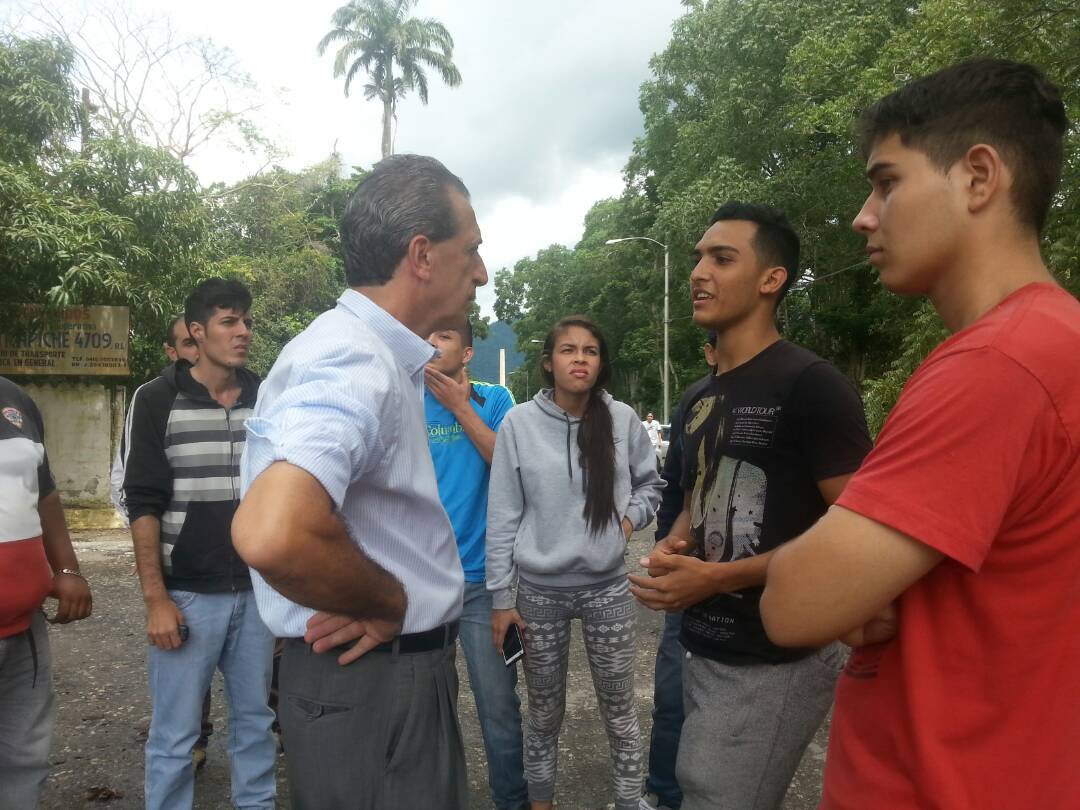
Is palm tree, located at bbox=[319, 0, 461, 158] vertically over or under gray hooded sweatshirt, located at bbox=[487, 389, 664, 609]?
→ over

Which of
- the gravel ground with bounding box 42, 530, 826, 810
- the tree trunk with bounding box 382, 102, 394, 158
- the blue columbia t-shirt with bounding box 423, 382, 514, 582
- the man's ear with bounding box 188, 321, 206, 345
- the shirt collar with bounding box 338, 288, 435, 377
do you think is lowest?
the gravel ground with bounding box 42, 530, 826, 810

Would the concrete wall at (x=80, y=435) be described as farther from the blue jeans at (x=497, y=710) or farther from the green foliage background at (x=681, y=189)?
the blue jeans at (x=497, y=710)

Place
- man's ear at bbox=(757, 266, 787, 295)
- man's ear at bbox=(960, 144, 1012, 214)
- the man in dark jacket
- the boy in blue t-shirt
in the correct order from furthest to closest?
the boy in blue t-shirt
the man in dark jacket
man's ear at bbox=(757, 266, 787, 295)
man's ear at bbox=(960, 144, 1012, 214)

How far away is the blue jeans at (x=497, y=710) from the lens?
131 inches

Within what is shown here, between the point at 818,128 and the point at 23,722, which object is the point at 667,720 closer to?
the point at 23,722

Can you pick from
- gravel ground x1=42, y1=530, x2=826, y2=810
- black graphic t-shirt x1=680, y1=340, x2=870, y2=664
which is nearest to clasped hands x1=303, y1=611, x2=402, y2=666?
black graphic t-shirt x1=680, y1=340, x2=870, y2=664

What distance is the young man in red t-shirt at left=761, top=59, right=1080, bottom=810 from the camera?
109 centimetres

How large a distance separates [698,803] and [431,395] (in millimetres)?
1969

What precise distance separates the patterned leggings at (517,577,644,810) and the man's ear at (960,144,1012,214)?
93.5 inches

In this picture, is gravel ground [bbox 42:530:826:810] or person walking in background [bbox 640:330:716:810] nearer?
person walking in background [bbox 640:330:716:810]

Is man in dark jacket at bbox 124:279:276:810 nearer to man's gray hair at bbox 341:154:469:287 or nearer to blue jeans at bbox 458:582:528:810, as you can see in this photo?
blue jeans at bbox 458:582:528:810

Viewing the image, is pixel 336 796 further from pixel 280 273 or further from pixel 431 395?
pixel 280 273

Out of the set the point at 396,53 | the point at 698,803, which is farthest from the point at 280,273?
the point at 698,803

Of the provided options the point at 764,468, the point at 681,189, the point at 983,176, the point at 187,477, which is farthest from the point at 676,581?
the point at 681,189
